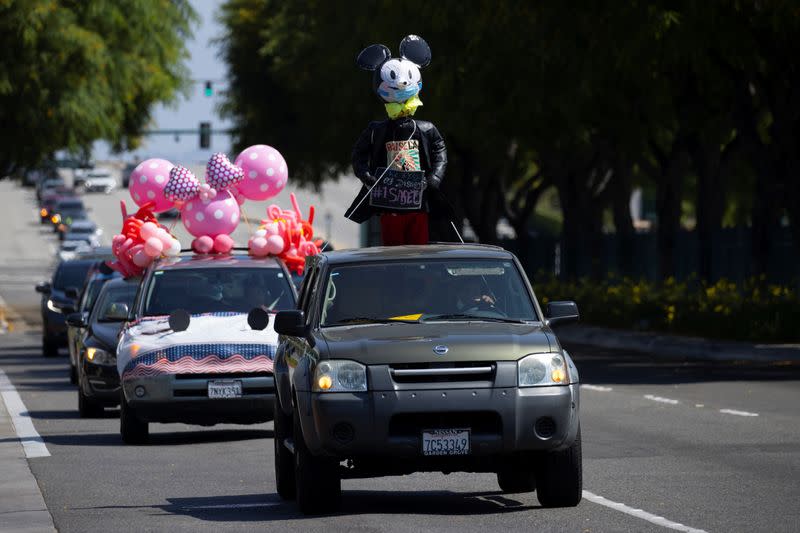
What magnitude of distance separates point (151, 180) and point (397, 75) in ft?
14.3

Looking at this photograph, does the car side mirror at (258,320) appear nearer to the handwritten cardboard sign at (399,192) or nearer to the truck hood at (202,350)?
the handwritten cardboard sign at (399,192)

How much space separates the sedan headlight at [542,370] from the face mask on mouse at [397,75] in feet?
17.4

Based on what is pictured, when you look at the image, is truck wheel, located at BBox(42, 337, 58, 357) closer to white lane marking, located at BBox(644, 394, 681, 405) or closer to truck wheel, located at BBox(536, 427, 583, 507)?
white lane marking, located at BBox(644, 394, 681, 405)

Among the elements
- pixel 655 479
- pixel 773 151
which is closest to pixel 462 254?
pixel 655 479

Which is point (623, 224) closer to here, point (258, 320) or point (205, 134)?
point (205, 134)

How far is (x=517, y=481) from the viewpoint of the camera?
41.1ft

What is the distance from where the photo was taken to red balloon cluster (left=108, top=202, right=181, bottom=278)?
1964 cm

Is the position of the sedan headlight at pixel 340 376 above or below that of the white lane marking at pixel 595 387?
above

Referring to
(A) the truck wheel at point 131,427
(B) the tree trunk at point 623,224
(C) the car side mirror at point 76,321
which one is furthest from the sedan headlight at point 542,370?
(B) the tree trunk at point 623,224

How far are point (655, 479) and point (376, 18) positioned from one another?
26.6m

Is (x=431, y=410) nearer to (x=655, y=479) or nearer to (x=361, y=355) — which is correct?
(x=361, y=355)

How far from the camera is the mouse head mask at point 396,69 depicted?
1614cm

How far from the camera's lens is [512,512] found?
37.8 feet

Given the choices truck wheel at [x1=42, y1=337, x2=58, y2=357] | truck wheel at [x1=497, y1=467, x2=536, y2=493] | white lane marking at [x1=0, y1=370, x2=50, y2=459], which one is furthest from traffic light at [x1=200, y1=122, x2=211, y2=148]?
truck wheel at [x1=497, y1=467, x2=536, y2=493]
